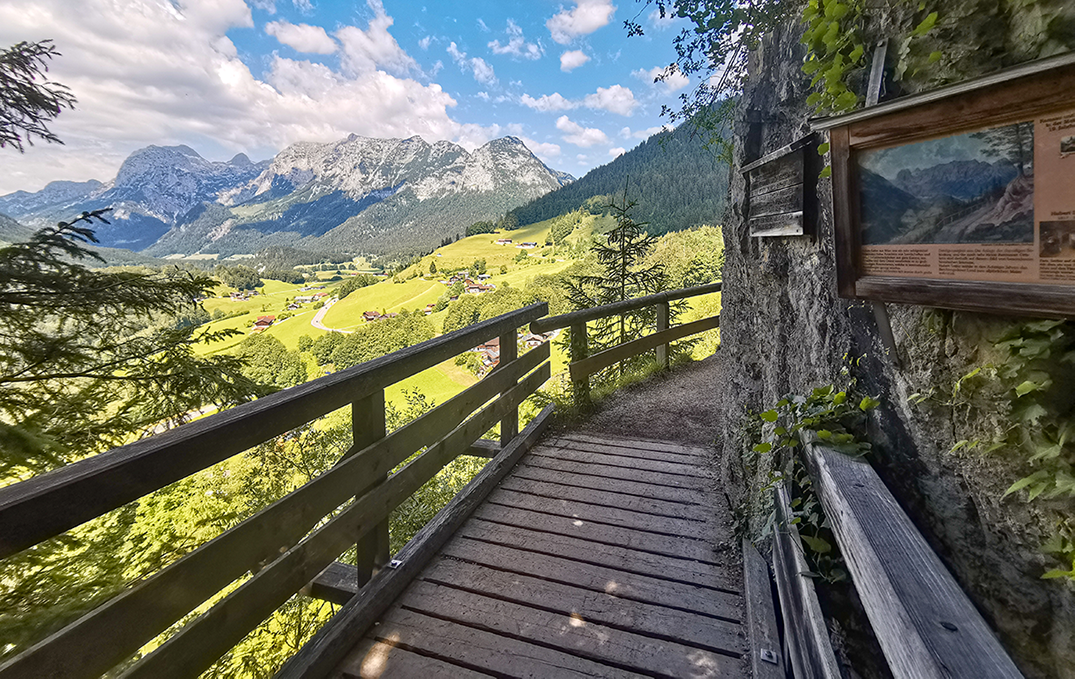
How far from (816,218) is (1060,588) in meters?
1.55

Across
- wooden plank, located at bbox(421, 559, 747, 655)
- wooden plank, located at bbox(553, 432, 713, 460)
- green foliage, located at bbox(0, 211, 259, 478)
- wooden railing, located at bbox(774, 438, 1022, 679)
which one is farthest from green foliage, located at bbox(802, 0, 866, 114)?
green foliage, located at bbox(0, 211, 259, 478)

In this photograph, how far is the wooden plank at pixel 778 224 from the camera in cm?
219

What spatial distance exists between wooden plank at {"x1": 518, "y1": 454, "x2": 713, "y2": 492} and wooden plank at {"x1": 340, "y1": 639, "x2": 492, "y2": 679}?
1.89m

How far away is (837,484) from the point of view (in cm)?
139

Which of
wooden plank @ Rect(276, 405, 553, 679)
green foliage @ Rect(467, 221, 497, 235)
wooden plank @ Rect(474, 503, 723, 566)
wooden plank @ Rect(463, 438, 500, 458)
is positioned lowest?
wooden plank @ Rect(474, 503, 723, 566)

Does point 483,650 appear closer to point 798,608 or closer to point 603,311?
point 798,608

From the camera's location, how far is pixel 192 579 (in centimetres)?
135

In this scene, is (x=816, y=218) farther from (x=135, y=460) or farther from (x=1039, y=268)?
(x=135, y=460)

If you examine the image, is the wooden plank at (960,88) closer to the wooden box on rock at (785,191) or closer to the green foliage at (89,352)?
the wooden box on rock at (785,191)

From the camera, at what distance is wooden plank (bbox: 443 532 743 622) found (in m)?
2.28

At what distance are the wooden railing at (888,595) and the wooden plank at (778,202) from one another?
1.18 meters

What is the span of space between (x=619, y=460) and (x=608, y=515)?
857 millimetres

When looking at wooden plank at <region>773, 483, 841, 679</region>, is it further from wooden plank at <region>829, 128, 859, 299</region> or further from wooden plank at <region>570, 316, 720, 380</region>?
wooden plank at <region>570, 316, 720, 380</region>

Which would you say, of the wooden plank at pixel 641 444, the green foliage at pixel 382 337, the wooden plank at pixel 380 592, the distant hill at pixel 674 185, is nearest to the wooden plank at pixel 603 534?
the wooden plank at pixel 380 592
